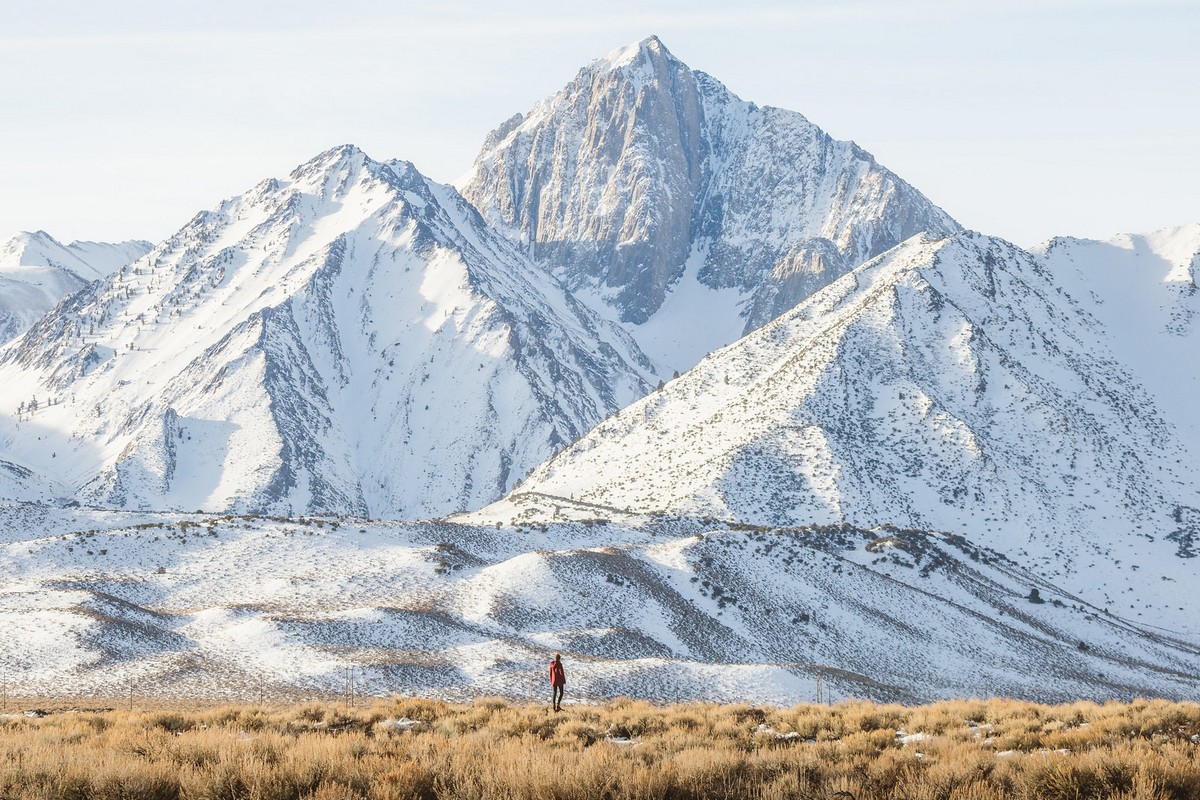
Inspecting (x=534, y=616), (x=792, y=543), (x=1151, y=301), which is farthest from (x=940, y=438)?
(x=534, y=616)

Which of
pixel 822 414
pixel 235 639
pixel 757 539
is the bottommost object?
pixel 235 639

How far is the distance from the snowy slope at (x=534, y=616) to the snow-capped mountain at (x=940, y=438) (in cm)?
2000

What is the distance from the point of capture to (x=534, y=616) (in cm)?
6006

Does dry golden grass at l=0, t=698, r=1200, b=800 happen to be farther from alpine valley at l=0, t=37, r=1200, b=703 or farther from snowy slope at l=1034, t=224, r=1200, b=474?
snowy slope at l=1034, t=224, r=1200, b=474

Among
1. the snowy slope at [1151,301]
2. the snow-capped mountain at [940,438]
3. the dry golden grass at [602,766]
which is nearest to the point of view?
the dry golden grass at [602,766]

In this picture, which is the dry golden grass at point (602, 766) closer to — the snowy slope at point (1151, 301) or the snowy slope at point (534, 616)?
the snowy slope at point (534, 616)

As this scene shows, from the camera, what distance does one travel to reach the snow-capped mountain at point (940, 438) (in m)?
111

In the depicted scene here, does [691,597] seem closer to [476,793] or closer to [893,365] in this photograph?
[476,793]

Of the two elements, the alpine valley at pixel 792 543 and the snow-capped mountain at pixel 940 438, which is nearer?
the alpine valley at pixel 792 543

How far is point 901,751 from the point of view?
18.7 meters

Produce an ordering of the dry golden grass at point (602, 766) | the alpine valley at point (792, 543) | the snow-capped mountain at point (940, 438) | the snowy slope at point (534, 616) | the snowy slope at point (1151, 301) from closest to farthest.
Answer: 1. the dry golden grass at point (602, 766)
2. the snowy slope at point (534, 616)
3. the alpine valley at point (792, 543)
4. the snow-capped mountain at point (940, 438)
5. the snowy slope at point (1151, 301)

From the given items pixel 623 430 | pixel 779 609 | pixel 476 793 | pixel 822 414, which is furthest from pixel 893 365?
pixel 476 793

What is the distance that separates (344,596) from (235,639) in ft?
39.9

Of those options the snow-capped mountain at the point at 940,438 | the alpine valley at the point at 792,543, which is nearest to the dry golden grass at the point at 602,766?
the alpine valley at the point at 792,543
